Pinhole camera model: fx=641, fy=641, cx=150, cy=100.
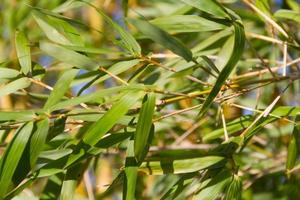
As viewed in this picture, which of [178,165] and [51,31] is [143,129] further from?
[51,31]

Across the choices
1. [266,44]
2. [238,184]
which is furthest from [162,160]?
[266,44]

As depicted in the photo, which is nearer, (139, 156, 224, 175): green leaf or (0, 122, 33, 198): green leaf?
(0, 122, 33, 198): green leaf

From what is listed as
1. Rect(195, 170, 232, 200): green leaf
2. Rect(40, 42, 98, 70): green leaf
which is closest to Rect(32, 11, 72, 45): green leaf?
Rect(40, 42, 98, 70): green leaf

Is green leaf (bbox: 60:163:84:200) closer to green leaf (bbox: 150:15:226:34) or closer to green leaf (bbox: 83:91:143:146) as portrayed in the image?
green leaf (bbox: 83:91:143:146)

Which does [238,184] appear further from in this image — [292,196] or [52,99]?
[292,196]

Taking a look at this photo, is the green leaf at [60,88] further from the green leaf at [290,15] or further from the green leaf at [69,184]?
the green leaf at [290,15]

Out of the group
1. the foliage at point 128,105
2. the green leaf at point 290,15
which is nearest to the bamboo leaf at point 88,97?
the foliage at point 128,105
